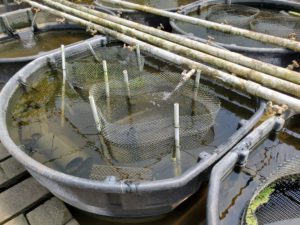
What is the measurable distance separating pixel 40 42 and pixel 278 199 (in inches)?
238

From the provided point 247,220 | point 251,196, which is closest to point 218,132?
point 251,196

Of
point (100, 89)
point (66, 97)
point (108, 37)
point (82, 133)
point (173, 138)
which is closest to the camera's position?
point (173, 138)

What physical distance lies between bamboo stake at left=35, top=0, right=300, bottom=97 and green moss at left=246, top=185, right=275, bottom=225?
115 centimetres

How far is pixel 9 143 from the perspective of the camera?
3.29 m

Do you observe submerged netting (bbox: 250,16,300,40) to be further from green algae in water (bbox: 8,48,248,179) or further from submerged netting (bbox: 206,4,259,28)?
green algae in water (bbox: 8,48,248,179)

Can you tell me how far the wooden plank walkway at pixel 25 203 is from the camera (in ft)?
11.3

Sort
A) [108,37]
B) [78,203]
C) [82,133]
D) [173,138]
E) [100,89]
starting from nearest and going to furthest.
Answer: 1. [78,203]
2. [173,138]
3. [82,133]
4. [100,89]
5. [108,37]

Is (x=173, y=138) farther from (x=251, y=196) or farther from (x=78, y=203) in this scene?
(x=78, y=203)

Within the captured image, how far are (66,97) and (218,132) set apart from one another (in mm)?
2585

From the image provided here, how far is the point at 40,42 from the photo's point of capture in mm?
7082

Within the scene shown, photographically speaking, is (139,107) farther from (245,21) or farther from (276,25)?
(276,25)

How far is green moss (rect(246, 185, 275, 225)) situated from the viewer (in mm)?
3023

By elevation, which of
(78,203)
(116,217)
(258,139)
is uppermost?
(258,139)

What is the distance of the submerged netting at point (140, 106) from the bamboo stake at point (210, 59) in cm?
47
